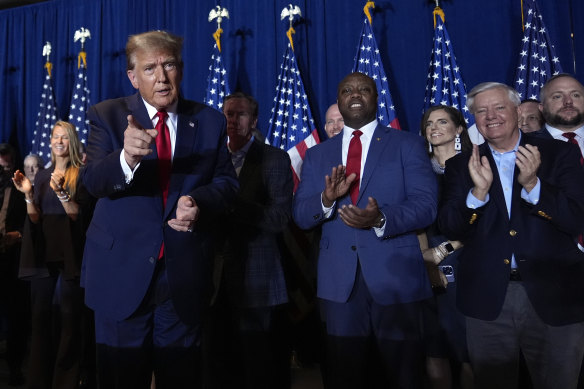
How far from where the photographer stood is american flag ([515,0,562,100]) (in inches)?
164

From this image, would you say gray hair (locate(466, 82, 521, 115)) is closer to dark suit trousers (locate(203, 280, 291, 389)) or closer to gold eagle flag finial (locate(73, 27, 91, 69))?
dark suit trousers (locate(203, 280, 291, 389))

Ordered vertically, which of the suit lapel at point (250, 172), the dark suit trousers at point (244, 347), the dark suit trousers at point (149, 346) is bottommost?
the dark suit trousers at point (244, 347)

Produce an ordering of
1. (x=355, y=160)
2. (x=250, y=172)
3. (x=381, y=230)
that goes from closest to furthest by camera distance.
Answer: (x=381, y=230) → (x=355, y=160) → (x=250, y=172)

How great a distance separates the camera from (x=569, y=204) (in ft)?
6.67

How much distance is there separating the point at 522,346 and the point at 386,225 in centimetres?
75

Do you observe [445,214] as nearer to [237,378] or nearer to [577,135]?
[577,135]

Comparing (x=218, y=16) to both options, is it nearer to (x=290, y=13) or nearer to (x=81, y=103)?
(x=290, y=13)

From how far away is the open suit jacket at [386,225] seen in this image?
7.15ft

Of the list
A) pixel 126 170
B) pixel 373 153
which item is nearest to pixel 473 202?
pixel 373 153

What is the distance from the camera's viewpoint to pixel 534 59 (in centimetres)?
419

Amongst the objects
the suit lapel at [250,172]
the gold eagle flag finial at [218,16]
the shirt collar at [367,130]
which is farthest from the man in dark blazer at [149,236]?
the gold eagle flag finial at [218,16]

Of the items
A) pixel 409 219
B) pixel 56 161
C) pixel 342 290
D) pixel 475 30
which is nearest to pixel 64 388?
pixel 56 161

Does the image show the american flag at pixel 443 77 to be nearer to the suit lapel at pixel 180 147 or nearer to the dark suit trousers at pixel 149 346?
the suit lapel at pixel 180 147

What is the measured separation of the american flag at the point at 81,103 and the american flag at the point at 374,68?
3.09 m
